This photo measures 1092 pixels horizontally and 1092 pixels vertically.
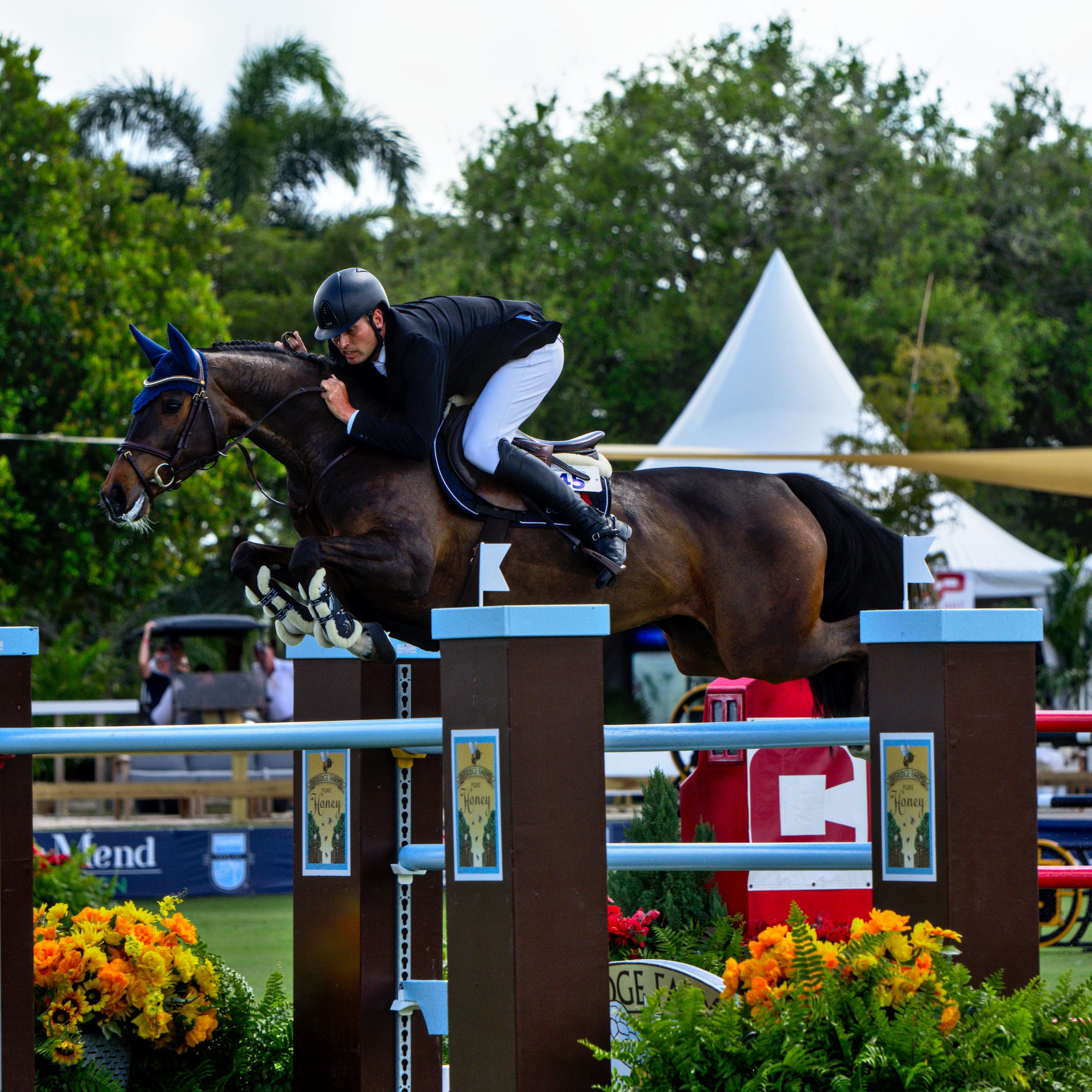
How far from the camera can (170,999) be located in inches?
127

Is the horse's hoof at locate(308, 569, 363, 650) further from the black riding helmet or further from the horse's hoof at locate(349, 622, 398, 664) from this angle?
the black riding helmet

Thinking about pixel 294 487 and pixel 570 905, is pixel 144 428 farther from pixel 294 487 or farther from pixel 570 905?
pixel 570 905

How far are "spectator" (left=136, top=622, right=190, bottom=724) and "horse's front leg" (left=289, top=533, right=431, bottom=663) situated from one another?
9.06m

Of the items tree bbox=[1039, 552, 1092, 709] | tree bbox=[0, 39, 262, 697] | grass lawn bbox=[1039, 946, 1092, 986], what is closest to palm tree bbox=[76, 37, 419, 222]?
tree bbox=[0, 39, 262, 697]

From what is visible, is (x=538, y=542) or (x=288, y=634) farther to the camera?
(x=538, y=542)

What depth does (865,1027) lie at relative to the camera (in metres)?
1.98

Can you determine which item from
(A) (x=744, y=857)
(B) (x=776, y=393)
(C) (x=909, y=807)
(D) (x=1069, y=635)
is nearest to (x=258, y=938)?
(A) (x=744, y=857)

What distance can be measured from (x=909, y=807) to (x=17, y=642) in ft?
5.86

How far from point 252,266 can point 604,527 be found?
19.2m

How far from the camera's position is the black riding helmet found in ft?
11.8

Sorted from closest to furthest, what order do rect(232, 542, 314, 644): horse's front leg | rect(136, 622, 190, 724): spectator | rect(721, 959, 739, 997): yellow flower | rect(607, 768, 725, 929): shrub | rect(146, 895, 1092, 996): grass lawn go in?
rect(721, 959, 739, 997): yellow flower → rect(232, 542, 314, 644): horse's front leg → rect(607, 768, 725, 929): shrub → rect(146, 895, 1092, 996): grass lawn → rect(136, 622, 190, 724): spectator

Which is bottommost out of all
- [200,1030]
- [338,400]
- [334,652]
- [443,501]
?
[200,1030]

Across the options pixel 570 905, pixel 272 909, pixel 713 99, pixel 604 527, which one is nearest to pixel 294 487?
pixel 604 527

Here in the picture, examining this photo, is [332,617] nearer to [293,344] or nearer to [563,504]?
[563,504]
